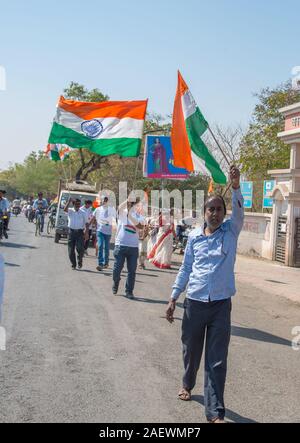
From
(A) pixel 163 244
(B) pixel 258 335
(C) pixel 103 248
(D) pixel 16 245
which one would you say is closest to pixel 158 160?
(D) pixel 16 245

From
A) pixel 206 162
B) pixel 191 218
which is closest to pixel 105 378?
pixel 206 162

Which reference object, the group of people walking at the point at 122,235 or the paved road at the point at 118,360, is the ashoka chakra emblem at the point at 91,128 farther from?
the paved road at the point at 118,360

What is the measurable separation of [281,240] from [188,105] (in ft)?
42.1

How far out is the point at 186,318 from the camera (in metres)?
5.42

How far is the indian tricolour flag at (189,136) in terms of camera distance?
969cm

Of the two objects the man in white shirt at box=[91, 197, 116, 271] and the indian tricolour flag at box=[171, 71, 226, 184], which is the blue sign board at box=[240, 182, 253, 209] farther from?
the indian tricolour flag at box=[171, 71, 226, 184]

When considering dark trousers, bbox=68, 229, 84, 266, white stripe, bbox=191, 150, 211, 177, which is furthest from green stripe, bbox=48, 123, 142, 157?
white stripe, bbox=191, 150, 211, 177

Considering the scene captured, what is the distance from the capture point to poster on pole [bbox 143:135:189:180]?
26.7m

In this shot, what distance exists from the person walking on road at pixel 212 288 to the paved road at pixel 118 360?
444 millimetres

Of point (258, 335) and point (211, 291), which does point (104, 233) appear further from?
point (211, 291)

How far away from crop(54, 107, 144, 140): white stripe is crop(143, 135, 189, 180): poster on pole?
42.0 feet

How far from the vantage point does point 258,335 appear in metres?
8.70
